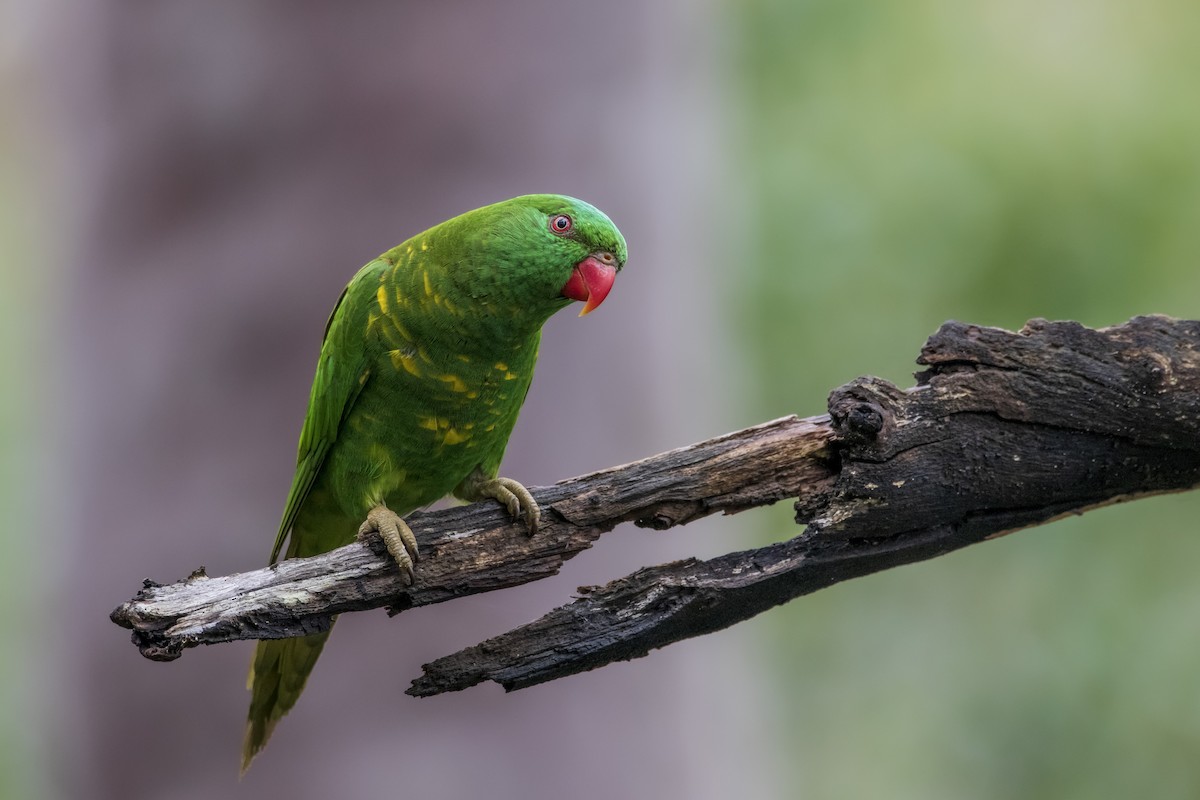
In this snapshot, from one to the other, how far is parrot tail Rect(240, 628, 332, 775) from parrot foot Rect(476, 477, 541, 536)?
573 millimetres

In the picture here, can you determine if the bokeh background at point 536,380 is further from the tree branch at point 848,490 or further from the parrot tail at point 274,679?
the tree branch at point 848,490

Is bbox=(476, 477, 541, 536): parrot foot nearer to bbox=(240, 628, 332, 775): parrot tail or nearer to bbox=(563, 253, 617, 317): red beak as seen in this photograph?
bbox=(563, 253, 617, 317): red beak

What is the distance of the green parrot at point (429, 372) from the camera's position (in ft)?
7.44

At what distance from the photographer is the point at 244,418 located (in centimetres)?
396

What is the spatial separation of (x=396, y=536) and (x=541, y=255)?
0.70 m

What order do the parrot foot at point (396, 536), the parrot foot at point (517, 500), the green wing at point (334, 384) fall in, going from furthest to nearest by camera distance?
1. the green wing at point (334, 384)
2. the parrot foot at point (517, 500)
3. the parrot foot at point (396, 536)

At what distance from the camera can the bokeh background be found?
154 inches

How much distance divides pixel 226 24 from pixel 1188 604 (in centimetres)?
518

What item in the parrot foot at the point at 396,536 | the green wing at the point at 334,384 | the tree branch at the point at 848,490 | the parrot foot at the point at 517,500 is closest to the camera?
the tree branch at the point at 848,490

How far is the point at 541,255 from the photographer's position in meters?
2.24

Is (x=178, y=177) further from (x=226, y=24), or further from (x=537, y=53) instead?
(x=537, y=53)

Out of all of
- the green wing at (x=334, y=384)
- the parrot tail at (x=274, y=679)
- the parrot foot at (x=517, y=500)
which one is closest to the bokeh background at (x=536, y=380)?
the parrot tail at (x=274, y=679)

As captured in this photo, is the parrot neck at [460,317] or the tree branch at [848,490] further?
the parrot neck at [460,317]

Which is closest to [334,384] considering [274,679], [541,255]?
[541,255]
